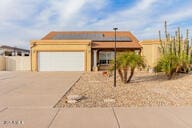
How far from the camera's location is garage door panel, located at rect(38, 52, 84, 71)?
2958 centimetres

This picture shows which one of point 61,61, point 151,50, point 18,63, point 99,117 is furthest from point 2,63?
point 99,117

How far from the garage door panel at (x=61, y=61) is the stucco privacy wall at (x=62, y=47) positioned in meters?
0.50

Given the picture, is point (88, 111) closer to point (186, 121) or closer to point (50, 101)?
point (50, 101)

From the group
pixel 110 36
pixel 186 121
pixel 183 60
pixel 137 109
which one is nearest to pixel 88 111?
pixel 137 109

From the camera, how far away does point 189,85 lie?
13750mm

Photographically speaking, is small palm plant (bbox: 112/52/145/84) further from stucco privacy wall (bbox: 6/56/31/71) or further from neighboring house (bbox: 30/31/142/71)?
stucco privacy wall (bbox: 6/56/31/71)

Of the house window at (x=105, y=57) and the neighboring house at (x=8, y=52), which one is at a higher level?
the neighboring house at (x=8, y=52)

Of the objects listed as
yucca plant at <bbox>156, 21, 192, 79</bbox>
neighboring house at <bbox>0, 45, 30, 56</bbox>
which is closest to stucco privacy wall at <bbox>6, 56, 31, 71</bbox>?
neighboring house at <bbox>0, 45, 30, 56</bbox>

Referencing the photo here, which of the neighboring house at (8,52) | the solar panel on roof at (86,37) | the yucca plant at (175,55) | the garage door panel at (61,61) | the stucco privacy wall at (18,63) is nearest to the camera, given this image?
the yucca plant at (175,55)

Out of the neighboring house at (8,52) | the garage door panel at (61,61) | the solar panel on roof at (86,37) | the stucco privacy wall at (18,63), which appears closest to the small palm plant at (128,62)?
the garage door panel at (61,61)

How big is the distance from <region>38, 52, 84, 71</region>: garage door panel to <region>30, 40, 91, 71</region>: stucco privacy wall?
50 centimetres

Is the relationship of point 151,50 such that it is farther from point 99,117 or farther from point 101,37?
point 99,117

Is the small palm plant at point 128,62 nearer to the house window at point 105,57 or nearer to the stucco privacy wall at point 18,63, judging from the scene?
the house window at point 105,57

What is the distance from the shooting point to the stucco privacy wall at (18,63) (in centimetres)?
3344
